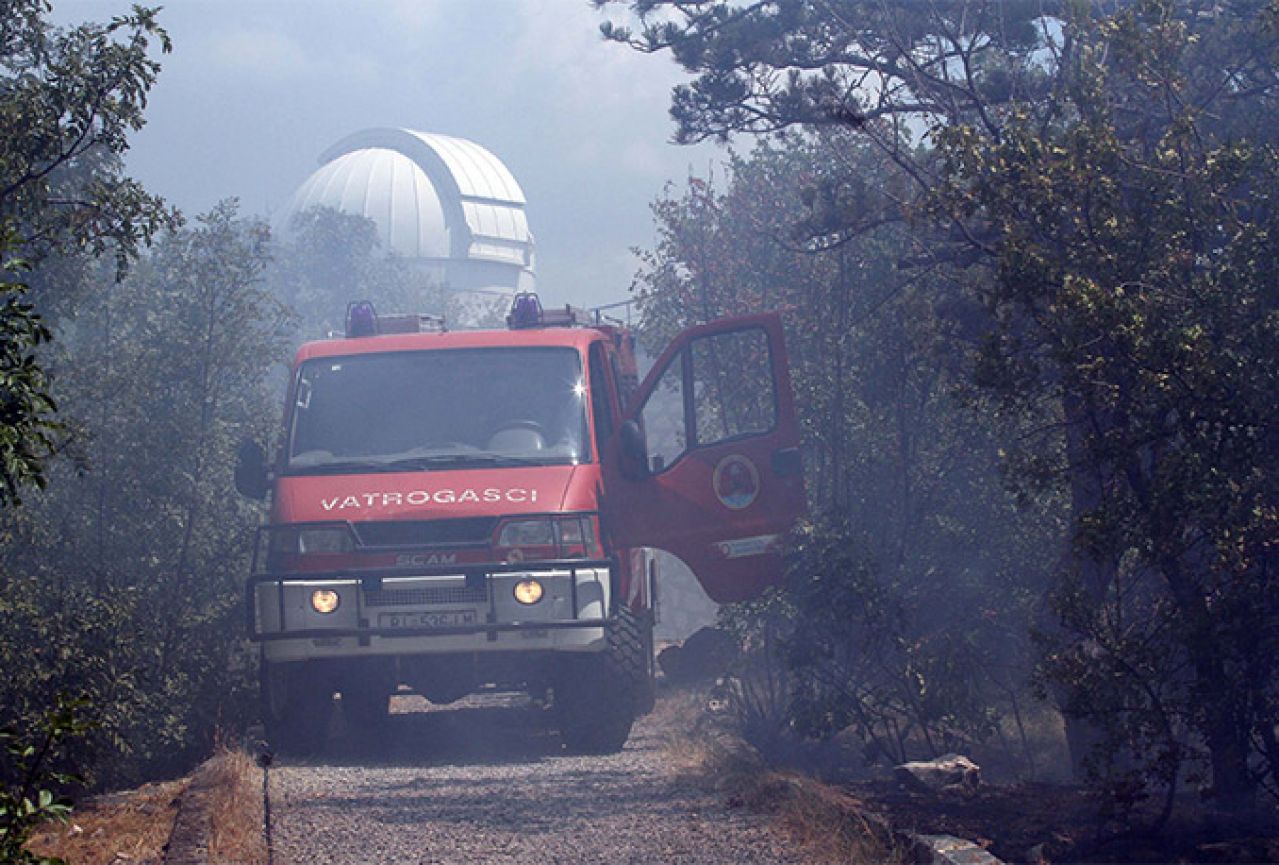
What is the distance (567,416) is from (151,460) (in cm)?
856

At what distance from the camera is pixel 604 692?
1049 cm

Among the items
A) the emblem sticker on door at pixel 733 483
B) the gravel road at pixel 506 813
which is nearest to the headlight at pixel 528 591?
the gravel road at pixel 506 813

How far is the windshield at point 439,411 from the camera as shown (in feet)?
34.6

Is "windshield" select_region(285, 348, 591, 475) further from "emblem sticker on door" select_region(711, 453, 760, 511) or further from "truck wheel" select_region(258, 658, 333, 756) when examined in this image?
"truck wheel" select_region(258, 658, 333, 756)

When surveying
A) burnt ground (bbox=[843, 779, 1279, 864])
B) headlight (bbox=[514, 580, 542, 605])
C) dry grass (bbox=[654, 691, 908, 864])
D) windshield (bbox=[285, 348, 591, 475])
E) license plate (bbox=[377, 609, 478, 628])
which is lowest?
burnt ground (bbox=[843, 779, 1279, 864])

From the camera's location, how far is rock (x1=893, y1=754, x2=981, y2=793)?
8.63m

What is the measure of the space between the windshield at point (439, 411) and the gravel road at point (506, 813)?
2115 millimetres

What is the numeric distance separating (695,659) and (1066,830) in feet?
38.4

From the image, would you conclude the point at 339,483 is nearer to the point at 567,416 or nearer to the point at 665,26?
the point at 567,416

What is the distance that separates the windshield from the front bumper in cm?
88

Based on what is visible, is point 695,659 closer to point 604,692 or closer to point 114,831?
point 604,692

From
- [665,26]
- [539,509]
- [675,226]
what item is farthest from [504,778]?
[675,226]

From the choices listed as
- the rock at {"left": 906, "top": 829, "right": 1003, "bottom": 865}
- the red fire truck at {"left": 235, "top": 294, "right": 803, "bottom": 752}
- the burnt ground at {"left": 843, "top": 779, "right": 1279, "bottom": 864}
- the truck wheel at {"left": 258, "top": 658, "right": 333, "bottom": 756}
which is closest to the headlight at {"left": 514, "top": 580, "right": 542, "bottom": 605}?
the red fire truck at {"left": 235, "top": 294, "right": 803, "bottom": 752}

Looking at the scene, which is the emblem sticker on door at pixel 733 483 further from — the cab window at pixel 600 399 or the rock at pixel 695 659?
the rock at pixel 695 659
